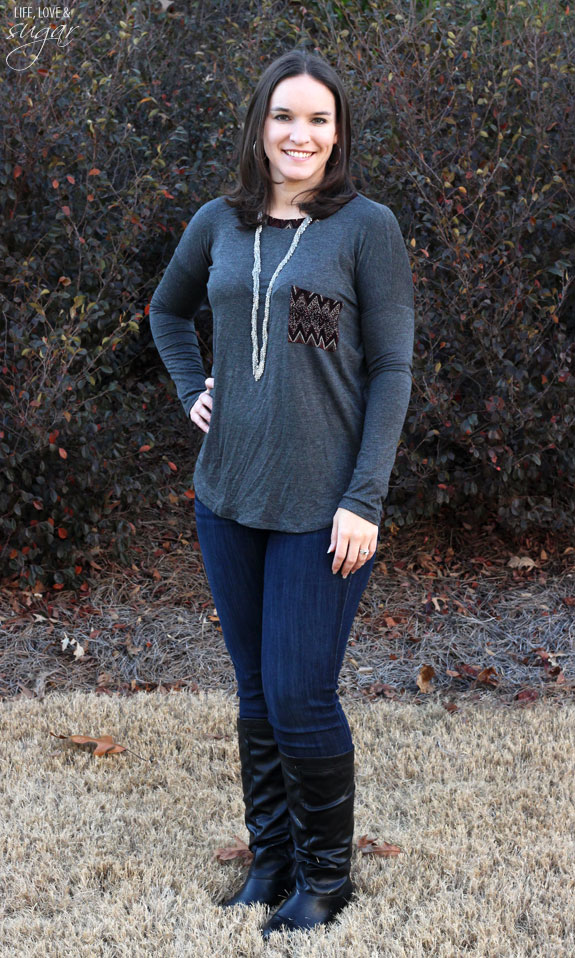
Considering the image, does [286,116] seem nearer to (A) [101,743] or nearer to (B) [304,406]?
(B) [304,406]

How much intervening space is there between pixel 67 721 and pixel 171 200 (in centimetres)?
298

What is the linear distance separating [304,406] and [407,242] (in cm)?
303

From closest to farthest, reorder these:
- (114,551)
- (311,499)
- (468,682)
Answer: (311,499), (468,682), (114,551)

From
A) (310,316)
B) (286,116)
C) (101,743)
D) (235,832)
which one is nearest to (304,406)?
(310,316)

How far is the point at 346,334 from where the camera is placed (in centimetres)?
232

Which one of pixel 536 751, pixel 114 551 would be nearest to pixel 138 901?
pixel 536 751

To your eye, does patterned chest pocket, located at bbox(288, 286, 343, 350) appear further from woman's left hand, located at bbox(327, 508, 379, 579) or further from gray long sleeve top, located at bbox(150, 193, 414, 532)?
woman's left hand, located at bbox(327, 508, 379, 579)

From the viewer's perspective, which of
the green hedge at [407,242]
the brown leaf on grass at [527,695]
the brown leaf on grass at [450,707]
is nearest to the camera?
the brown leaf on grass at [450,707]

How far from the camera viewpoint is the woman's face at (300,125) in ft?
7.61

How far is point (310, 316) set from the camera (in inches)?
89.1

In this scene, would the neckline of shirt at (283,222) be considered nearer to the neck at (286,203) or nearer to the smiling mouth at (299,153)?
the neck at (286,203)

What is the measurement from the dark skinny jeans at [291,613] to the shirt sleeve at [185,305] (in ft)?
1.60

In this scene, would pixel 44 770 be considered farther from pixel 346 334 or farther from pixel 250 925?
pixel 346 334

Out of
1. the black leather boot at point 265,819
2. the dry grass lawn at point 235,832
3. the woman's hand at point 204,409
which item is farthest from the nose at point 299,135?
the dry grass lawn at point 235,832
